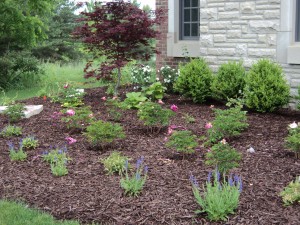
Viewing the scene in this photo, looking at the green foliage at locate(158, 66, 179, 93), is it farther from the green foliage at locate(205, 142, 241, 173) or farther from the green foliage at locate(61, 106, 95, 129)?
the green foliage at locate(205, 142, 241, 173)

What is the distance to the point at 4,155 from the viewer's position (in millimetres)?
5891

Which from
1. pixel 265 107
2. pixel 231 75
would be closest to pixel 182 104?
pixel 231 75

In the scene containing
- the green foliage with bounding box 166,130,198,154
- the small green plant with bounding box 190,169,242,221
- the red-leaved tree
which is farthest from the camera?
the red-leaved tree

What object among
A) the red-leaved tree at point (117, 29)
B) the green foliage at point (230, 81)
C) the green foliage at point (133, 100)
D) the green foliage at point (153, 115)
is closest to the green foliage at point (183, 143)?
the green foliage at point (153, 115)

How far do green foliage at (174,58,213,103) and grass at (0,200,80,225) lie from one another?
5.09 m

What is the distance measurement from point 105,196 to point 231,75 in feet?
15.3

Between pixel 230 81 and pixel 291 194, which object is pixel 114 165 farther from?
pixel 230 81

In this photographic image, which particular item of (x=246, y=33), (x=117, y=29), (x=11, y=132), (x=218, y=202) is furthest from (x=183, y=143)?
(x=246, y=33)

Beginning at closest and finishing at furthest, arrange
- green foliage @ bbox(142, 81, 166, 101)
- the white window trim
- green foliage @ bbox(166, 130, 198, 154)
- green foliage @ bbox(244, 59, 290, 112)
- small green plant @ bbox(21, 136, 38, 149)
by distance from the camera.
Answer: green foliage @ bbox(166, 130, 198, 154) < small green plant @ bbox(21, 136, 38, 149) < green foliage @ bbox(244, 59, 290, 112) < green foliage @ bbox(142, 81, 166, 101) < the white window trim

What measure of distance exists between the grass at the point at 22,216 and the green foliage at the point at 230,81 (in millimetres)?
4930

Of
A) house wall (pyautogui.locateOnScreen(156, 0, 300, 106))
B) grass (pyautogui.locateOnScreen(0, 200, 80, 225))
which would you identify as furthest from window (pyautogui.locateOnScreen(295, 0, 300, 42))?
grass (pyautogui.locateOnScreen(0, 200, 80, 225))

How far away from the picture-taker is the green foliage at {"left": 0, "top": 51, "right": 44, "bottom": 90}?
13.6m

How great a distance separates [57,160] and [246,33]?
4.91m

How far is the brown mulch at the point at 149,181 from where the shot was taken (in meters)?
4.02
